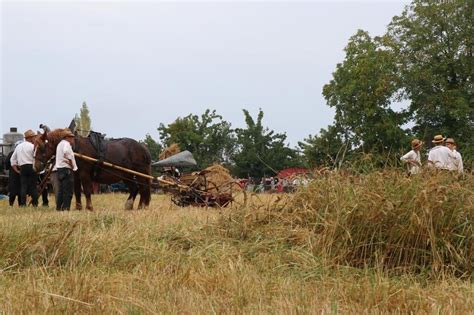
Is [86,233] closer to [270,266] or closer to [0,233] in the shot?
[0,233]

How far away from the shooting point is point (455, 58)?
32.3 metres

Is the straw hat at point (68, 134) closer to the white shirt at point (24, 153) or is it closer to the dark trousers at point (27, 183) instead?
the white shirt at point (24, 153)

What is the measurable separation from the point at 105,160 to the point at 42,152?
3.95 ft

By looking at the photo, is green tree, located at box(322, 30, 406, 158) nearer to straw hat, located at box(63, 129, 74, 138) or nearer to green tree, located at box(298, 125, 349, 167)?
green tree, located at box(298, 125, 349, 167)

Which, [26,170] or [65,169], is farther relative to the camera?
[26,170]

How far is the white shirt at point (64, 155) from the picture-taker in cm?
1010

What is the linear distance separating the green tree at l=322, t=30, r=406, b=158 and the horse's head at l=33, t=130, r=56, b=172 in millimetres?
22852

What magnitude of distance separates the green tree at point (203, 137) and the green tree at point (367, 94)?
11783 mm

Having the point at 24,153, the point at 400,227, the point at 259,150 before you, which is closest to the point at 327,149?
the point at 400,227

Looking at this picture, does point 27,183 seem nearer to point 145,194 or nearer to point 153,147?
point 145,194

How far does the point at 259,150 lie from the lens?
44.1 metres

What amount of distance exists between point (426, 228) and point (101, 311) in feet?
8.22

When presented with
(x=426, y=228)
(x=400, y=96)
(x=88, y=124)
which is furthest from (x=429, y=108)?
(x=88, y=124)

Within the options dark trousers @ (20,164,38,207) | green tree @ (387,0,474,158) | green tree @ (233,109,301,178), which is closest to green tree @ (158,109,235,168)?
green tree @ (233,109,301,178)
